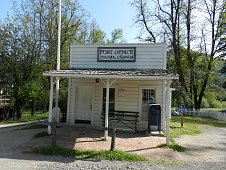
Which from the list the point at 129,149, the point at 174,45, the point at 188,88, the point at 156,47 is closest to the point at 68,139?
the point at 129,149

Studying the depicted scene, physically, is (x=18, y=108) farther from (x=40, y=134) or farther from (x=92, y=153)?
(x=92, y=153)

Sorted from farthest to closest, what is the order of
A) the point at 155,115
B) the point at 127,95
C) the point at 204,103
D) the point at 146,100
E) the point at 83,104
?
the point at 204,103, the point at 83,104, the point at 127,95, the point at 146,100, the point at 155,115

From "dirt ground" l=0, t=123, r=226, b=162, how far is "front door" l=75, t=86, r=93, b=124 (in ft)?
6.07

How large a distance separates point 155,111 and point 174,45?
74.5 feet

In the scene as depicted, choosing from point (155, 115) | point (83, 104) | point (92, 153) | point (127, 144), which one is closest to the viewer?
point (92, 153)

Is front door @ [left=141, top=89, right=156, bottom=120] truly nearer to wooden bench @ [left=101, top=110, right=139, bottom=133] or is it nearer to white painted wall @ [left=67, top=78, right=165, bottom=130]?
white painted wall @ [left=67, top=78, right=165, bottom=130]

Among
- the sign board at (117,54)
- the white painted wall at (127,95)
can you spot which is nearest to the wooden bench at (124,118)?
the white painted wall at (127,95)

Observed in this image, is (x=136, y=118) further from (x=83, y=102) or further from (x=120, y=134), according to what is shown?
(x=83, y=102)

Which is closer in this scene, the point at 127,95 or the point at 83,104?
the point at 127,95

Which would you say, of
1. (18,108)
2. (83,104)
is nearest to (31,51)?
(18,108)

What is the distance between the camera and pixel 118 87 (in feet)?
50.1

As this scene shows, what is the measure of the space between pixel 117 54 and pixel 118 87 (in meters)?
1.74

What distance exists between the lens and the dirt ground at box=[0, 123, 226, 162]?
1014cm

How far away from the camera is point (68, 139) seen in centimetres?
1174
